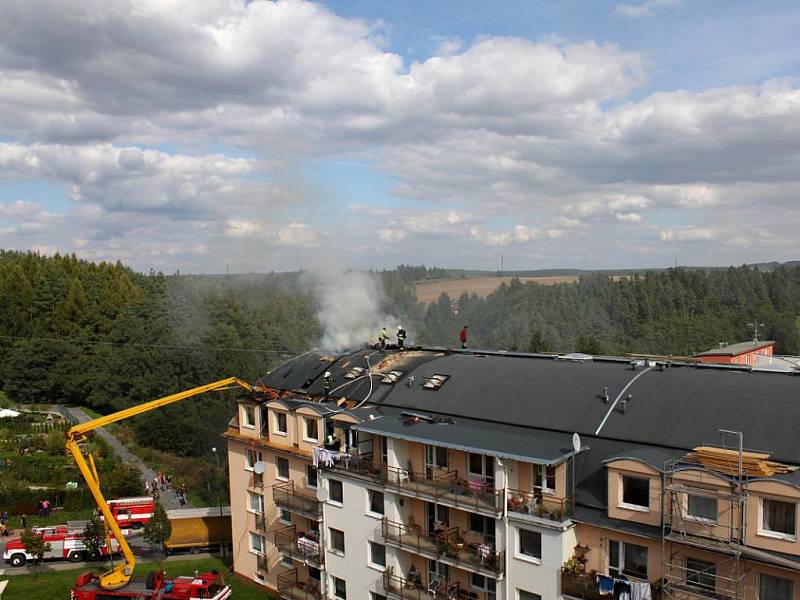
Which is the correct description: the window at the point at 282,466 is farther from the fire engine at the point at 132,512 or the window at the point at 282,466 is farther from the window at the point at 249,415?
the fire engine at the point at 132,512

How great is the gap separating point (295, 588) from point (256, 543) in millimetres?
Result: 5260

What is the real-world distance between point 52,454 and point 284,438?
46992mm

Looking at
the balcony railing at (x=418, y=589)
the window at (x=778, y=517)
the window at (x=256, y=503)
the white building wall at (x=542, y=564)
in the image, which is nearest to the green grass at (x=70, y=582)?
the window at (x=256, y=503)

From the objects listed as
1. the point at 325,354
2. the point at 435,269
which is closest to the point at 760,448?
the point at 325,354

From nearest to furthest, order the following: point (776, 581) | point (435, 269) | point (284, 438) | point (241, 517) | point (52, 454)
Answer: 1. point (776, 581)
2. point (284, 438)
3. point (241, 517)
4. point (52, 454)
5. point (435, 269)

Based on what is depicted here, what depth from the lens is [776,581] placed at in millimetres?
19938

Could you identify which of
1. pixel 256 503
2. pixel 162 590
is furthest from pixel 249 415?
pixel 162 590

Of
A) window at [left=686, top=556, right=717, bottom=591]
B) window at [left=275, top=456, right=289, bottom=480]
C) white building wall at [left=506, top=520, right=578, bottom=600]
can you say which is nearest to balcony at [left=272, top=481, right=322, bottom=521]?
window at [left=275, top=456, right=289, bottom=480]

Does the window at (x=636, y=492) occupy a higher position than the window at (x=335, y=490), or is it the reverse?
the window at (x=636, y=492)

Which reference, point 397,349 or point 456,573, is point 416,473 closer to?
point 456,573

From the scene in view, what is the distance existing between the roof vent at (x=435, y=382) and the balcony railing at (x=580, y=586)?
39.0ft

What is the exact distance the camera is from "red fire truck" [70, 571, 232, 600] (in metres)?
34.3

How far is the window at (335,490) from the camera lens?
31.5 m

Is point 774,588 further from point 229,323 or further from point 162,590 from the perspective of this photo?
point 229,323
